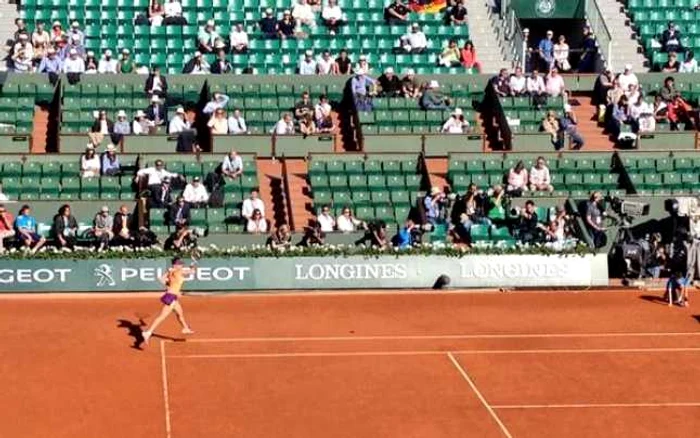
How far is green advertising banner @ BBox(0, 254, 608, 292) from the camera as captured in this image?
31656 mm

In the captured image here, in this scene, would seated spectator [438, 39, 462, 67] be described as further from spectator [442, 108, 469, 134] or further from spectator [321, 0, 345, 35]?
spectator [442, 108, 469, 134]

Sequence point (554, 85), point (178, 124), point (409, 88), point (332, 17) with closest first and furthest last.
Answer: point (178, 124) → point (409, 88) → point (554, 85) → point (332, 17)

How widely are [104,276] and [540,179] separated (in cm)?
1115

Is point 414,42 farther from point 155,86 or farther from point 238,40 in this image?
point 155,86

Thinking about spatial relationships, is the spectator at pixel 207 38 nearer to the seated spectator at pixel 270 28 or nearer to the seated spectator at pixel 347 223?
the seated spectator at pixel 270 28

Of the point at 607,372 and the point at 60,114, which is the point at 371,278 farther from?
the point at 60,114

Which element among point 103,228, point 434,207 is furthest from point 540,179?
point 103,228

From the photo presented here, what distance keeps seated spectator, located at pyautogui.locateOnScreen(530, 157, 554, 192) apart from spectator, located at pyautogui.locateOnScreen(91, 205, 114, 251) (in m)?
10.2

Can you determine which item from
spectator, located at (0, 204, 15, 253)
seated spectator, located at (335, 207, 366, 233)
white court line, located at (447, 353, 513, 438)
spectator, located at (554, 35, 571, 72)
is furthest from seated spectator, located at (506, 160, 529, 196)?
spectator, located at (0, 204, 15, 253)

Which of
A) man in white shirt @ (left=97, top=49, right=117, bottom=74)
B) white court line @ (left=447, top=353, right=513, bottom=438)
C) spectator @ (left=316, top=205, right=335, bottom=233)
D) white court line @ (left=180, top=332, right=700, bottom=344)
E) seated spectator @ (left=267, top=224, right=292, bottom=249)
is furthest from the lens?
man in white shirt @ (left=97, top=49, right=117, bottom=74)

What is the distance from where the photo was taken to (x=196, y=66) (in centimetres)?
4012

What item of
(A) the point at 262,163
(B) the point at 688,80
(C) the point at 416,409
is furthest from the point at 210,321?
(B) the point at 688,80

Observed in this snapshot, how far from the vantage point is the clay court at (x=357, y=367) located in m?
23.1

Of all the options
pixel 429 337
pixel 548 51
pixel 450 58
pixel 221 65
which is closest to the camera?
pixel 429 337
